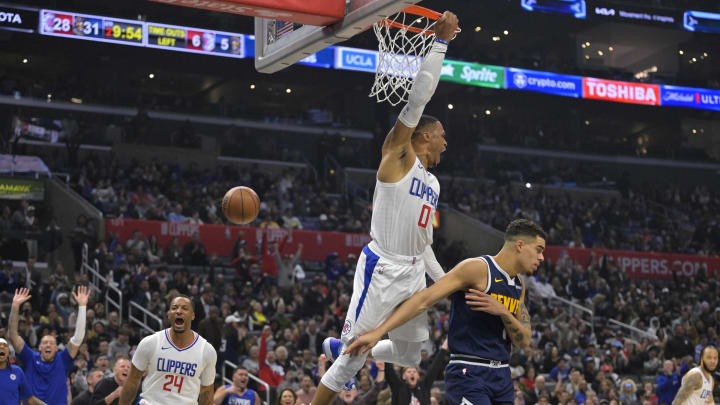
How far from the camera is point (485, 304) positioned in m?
5.90

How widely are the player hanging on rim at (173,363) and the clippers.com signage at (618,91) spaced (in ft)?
97.9

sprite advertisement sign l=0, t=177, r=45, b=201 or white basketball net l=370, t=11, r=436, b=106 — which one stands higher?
white basketball net l=370, t=11, r=436, b=106

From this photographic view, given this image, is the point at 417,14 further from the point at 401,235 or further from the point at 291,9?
the point at 401,235

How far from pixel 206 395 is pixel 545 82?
29.0 m

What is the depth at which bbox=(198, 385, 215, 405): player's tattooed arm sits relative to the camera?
323 inches

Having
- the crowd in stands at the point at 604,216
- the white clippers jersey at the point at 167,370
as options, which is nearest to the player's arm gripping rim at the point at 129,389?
the white clippers jersey at the point at 167,370

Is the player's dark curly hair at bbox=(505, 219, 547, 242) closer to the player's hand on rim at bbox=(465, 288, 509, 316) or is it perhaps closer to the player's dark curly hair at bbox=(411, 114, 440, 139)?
the player's hand on rim at bbox=(465, 288, 509, 316)

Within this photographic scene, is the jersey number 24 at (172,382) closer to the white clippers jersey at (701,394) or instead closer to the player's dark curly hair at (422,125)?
the player's dark curly hair at (422,125)

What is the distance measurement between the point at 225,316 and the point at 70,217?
9132mm

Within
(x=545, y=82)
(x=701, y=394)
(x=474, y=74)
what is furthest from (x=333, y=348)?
(x=545, y=82)

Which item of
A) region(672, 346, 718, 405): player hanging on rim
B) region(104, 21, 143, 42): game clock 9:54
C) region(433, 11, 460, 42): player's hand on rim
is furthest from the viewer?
region(104, 21, 143, 42): game clock 9:54

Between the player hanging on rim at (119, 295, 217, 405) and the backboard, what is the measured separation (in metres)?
2.39

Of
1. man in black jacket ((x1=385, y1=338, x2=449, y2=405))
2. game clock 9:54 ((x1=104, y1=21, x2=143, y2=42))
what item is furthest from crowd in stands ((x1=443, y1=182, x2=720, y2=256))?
man in black jacket ((x1=385, y1=338, x2=449, y2=405))

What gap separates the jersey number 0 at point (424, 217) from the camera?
658 centimetres
